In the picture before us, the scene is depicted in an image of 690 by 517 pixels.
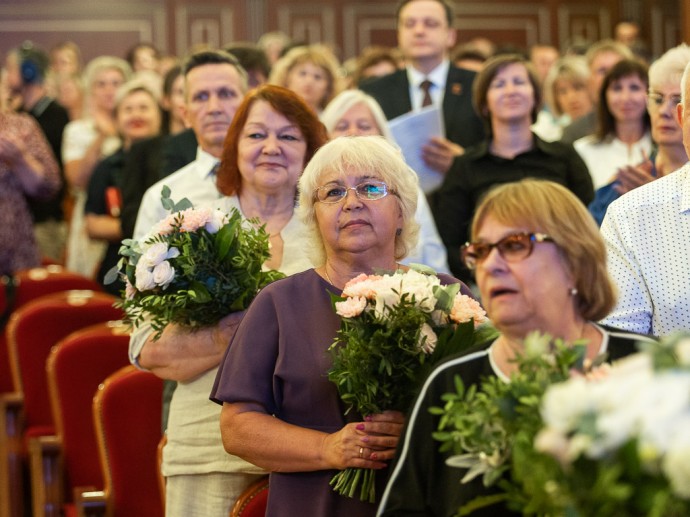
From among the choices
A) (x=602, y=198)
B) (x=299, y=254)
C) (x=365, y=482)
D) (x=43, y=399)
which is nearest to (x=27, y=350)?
(x=43, y=399)

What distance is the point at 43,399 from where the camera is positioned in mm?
5488

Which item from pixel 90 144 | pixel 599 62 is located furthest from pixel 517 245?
pixel 90 144

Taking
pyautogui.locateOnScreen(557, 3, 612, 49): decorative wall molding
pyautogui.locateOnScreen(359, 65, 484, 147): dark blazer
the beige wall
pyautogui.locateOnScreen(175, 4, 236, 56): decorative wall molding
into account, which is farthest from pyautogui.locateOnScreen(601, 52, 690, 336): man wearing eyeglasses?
pyautogui.locateOnScreen(557, 3, 612, 49): decorative wall molding

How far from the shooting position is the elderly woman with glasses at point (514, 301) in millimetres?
2393

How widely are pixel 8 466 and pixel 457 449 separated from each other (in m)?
3.61

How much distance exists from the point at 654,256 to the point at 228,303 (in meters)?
1.17

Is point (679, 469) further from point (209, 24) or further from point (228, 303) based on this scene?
point (209, 24)

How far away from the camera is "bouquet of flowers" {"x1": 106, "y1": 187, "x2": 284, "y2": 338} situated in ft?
11.3

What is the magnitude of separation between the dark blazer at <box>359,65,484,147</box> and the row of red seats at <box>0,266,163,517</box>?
1.85 meters

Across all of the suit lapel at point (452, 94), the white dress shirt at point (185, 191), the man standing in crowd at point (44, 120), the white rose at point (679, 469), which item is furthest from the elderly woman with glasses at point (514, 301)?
the man standing in crowd at point (44, 120)

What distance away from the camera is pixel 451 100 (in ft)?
21.6

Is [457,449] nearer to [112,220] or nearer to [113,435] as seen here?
[113,435]

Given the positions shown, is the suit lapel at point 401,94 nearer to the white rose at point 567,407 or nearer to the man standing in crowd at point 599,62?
the man standing in crowd at point 599,62

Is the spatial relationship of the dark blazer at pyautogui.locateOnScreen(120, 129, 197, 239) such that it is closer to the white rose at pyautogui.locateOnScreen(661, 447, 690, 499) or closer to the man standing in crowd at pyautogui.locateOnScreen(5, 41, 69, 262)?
the man standing in crowd at pyautogui.locateOnScreen(5, 41, 69, 262)
